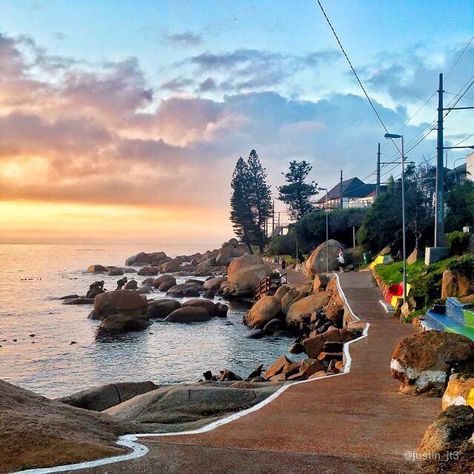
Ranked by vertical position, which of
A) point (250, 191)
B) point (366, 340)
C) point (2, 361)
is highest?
point (250, 191)

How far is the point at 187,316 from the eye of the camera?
39.2m

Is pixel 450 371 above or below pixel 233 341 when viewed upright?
above

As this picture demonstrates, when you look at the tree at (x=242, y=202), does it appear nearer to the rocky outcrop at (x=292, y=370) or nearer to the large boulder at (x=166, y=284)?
the large boulder at (x=166, y=284)

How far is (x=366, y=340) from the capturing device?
820 inches

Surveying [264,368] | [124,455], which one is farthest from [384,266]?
[124,455]

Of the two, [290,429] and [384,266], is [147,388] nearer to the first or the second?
[290,429]

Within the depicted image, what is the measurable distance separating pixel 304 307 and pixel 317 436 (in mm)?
25097

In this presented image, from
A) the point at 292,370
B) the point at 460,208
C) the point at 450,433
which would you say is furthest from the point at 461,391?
the point at 460,208

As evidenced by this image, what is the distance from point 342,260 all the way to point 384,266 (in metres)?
9.79

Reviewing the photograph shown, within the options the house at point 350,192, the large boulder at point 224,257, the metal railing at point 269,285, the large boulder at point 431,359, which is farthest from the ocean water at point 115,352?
the house at point 350,192

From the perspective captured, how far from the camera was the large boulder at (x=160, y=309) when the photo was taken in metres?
40.7

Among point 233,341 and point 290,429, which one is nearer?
point 290,429

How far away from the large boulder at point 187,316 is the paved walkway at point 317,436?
938 inches

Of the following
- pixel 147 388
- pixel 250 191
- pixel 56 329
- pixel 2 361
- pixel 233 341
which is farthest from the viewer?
pixel 250 191
